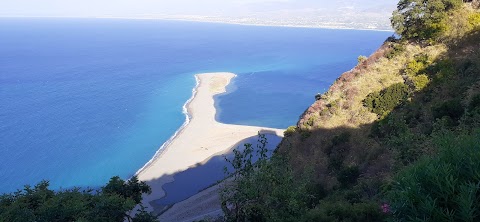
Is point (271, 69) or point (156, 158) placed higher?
point (271, 69)

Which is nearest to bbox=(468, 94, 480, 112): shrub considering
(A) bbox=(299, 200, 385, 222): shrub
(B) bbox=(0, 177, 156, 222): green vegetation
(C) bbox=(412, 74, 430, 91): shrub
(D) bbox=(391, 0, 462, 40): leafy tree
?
(C) bbox=(412, 74, 430, 91): shrub

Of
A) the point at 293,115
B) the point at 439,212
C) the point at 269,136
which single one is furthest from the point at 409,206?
the point at 293,115

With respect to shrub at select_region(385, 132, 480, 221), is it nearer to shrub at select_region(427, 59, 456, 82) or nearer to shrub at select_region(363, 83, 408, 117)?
shrub at select_region(363, 83, 408, 117)

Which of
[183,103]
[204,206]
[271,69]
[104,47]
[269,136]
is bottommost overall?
[204,206]

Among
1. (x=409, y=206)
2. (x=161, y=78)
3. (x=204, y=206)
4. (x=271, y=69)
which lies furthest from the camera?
(x=271, y=69)

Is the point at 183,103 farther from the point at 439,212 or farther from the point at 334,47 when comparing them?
the point at 334,47

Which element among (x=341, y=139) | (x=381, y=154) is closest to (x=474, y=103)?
(x=381, y=154)

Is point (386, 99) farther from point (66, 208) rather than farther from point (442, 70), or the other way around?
point (66, 208)
